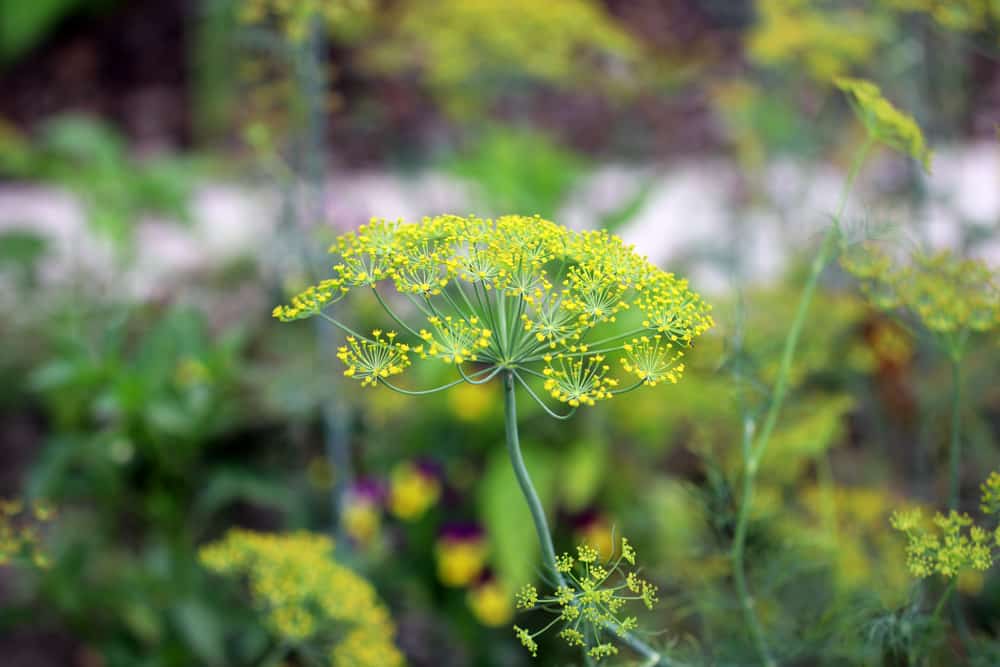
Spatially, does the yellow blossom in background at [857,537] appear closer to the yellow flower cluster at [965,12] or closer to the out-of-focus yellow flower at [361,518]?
the yellow flower cluster at [965,12]

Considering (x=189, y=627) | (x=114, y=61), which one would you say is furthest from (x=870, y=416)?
(x=114, y=61)

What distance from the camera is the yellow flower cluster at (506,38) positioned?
2.91 metres

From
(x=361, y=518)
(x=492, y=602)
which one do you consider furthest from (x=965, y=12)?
(x=361, y=518)

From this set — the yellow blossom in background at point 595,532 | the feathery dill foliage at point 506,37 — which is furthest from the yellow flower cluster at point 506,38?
the yellow blossom in background at point 595,532

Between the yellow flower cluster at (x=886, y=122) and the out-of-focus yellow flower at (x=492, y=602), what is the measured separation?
Result: 58.6 inches

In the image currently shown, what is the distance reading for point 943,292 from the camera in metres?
1.24

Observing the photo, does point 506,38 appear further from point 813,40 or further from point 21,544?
point 21,544

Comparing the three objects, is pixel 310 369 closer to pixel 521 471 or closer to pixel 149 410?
pixel 149 410

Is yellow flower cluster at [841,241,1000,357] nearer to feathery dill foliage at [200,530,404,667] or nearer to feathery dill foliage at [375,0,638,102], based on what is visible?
feathery dill foliage at [200,530,404,667]


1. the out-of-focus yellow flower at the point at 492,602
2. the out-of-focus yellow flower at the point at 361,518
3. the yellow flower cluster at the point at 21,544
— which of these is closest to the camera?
the yellow flower cluster at the point at 21,544

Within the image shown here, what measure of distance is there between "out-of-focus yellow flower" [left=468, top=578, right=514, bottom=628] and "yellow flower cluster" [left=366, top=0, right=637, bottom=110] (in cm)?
171

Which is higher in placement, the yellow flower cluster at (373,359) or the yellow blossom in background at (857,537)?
the yellow flower cluster at (373,359)

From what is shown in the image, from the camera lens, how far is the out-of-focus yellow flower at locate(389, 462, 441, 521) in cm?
238

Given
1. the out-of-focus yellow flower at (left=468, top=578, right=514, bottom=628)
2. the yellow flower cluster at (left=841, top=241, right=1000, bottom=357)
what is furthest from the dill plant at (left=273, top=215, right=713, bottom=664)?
the out-of-focus yellow flower at (left=468, top=578, right=514, bottom=628)
